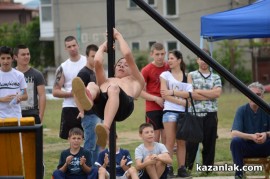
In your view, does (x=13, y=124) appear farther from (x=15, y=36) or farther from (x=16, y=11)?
(x=16, y=11)

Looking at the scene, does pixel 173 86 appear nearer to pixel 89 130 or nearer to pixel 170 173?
A: pixel 170 173

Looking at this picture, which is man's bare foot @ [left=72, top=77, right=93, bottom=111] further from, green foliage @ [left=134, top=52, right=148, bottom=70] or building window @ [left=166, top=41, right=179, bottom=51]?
building window @ [left=166, top=41, right=179, bottom=51]

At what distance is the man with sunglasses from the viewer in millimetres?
9617

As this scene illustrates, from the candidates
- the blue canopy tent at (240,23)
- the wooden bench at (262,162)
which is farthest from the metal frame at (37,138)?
the blue canopy tent at (240,23)

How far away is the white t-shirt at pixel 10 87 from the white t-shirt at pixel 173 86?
1929 mm

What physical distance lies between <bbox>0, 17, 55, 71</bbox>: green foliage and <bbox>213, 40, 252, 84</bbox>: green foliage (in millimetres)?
12661

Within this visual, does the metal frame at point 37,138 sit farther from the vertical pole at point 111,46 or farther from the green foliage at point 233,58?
the green foliage at point 233,58

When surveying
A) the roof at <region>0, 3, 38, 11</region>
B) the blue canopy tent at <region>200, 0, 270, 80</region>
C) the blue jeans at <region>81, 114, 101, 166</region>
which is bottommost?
the blue jeans at <region>81, 114, 101, 166</region>

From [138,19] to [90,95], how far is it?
44356 millimetres

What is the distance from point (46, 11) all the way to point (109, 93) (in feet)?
163

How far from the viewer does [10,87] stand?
30.5 feet

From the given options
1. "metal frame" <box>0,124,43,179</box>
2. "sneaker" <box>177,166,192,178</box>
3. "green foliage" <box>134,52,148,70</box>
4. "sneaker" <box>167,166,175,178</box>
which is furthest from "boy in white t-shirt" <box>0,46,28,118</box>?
"green foliage" <box>134,52,148,70</box>

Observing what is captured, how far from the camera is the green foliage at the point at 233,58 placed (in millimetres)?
47594

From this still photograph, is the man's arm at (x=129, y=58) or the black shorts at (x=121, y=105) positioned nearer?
the black shorts at (x=121, y=105)
